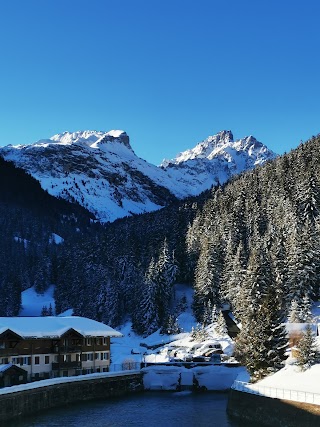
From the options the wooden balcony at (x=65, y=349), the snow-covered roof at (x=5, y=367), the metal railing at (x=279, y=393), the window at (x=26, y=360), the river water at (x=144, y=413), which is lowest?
the river water at (x=144, y=413)

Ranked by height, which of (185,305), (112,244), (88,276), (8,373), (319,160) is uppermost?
(319,160)

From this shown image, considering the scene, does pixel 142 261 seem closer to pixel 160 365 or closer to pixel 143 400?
pixel 160 365

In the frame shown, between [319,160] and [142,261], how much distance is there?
50.2 m

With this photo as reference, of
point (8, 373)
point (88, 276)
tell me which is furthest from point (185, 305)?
point (8, 373)

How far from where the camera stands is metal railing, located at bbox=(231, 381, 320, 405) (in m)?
43.9

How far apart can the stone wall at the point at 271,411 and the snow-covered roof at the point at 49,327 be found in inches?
1046

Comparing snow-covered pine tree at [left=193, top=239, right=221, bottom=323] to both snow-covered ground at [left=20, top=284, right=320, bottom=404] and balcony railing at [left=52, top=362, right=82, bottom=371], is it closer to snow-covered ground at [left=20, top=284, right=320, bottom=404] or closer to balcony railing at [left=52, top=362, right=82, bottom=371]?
snow-covered ground at [left=20, top=284, right=320, bottom=404]

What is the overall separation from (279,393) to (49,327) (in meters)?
36.1

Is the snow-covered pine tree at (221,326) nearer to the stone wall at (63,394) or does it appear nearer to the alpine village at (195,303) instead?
the alpine village at (195,303)

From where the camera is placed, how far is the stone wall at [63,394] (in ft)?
181

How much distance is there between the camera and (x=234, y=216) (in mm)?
126750

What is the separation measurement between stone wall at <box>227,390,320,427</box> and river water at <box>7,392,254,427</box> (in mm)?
1199

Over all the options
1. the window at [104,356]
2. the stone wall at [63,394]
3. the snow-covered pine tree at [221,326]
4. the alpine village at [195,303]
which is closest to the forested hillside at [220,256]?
the alpine village at [195,303]

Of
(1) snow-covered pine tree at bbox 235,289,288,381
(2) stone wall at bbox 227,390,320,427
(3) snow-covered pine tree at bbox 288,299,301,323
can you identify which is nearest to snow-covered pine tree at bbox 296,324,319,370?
(2) stone wall at bbox 227,390,320,427
